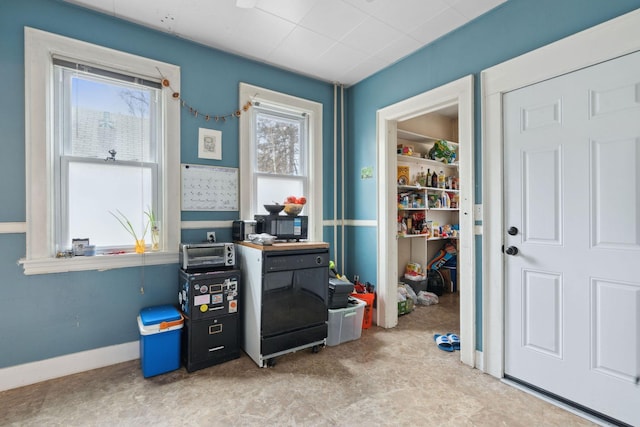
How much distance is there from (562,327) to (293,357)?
1.93 meters

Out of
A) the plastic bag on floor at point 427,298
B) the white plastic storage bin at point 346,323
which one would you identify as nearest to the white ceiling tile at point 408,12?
the white plastic storage bin at point 346,323

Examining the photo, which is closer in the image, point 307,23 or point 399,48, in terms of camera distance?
point 307,23

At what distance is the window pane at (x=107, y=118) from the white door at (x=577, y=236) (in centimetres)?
289

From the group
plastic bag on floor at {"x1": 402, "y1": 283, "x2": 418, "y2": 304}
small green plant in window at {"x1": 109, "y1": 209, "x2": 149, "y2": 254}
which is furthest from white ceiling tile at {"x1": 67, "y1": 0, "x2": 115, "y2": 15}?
plastic bag on floor at {"x1": 402, "y1": 283, "x2": 418, "y2": 304}

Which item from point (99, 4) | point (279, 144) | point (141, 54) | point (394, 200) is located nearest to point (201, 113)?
point (141, 54)

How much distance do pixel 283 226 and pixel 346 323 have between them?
1095 mm

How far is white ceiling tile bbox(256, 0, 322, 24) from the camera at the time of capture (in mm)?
2174

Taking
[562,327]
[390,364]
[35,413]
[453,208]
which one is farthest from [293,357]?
[453,208]

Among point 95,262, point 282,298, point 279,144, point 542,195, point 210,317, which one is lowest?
point 210,317

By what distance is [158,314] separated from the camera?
2289 millimetres

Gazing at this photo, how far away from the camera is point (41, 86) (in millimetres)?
2102

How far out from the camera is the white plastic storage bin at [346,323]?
2.75 metres

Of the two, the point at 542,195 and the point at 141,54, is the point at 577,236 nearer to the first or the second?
the point at 542,195

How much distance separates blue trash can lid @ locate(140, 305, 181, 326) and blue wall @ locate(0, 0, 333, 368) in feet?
→ 0.41
